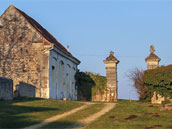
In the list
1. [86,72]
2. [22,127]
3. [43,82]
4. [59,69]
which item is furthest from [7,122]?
[86,72]

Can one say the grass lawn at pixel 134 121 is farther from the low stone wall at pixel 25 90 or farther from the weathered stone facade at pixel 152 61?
the weathered stone facade at pixel 152 61

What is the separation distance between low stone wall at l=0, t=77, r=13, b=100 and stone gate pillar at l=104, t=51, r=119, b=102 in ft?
48.8

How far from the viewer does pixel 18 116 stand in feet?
59.2

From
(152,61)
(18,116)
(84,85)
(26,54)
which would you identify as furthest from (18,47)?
(18,116)

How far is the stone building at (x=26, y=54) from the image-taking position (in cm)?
3344

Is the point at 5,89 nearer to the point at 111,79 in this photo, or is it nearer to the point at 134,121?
the point at 134,121

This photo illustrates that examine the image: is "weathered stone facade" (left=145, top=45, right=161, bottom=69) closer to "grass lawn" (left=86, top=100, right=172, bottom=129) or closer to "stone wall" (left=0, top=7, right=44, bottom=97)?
"stone wall" (left=0, top=7, right=44, bottom=97)

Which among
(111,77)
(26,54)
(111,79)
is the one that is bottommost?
(111,79)

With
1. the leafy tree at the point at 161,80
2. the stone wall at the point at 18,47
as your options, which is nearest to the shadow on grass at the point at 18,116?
the leafy tree at the point at 161,80

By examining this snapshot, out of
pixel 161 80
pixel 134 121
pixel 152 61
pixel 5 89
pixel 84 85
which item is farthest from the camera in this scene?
pixel 84 85

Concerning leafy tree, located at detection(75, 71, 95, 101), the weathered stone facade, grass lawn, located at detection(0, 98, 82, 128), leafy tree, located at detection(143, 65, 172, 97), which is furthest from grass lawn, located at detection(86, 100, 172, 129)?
leafy tree, located at detection(75, 71, 95, 101)

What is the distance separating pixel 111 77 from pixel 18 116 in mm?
21921

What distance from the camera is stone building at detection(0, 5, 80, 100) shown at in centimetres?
3344

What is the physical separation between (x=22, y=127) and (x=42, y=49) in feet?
61.5
